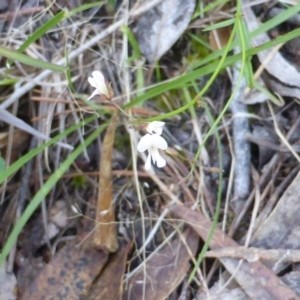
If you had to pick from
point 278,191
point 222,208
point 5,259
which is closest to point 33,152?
point 5,259

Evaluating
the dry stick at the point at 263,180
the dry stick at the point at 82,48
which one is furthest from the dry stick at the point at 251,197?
the dry stick at the point at 82,48

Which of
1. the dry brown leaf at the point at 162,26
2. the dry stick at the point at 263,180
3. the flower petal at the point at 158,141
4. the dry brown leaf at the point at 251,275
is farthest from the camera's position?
the dry brown leaf at the point at 162,26

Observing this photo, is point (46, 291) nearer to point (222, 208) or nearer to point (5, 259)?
point (5, 259)

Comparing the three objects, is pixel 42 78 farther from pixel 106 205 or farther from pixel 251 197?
pixel 251 197

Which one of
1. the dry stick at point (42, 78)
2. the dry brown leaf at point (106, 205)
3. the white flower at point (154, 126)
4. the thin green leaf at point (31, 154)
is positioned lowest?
the dry brown leaf at point (106, 205)

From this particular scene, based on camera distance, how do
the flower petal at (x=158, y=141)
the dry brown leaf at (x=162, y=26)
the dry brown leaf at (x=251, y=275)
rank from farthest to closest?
the dry brown leaf at (x=162, y=26) < the dry brown leaf at (x=251, y=275) < the flower petal at (x=158, y=141)

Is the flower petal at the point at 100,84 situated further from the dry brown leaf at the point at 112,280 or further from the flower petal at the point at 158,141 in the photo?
the dry brown leaf at the point at 112,280

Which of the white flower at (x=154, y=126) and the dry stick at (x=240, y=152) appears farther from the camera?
the dry stick at (x=240, y=152)

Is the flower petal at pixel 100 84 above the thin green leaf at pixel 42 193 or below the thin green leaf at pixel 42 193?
above
